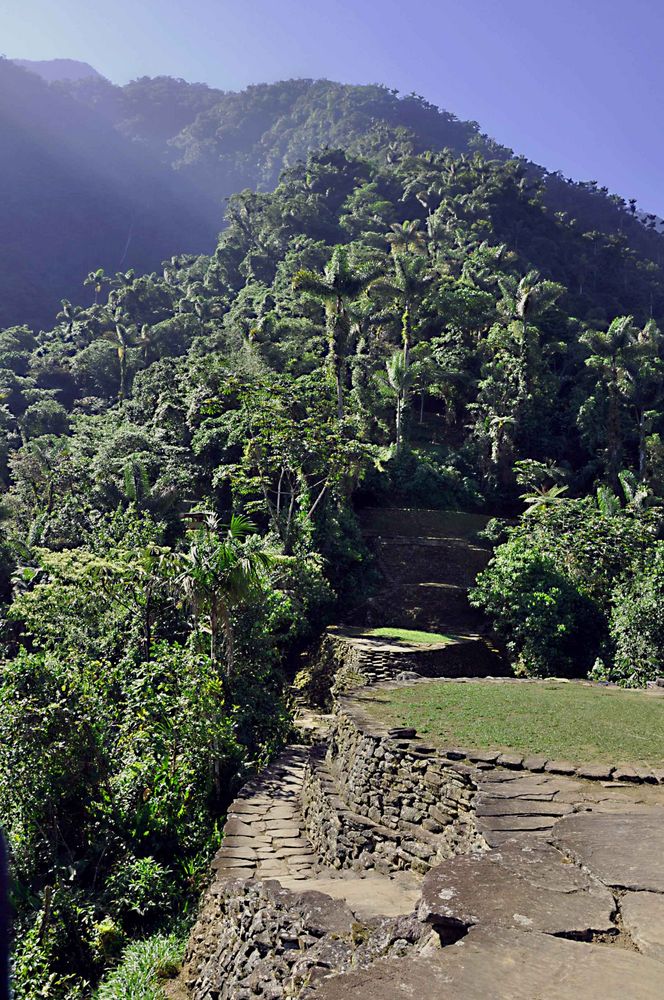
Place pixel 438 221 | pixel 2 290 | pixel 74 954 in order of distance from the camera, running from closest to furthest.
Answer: pixel 74 954
pixel 438 221
pixel 2 290

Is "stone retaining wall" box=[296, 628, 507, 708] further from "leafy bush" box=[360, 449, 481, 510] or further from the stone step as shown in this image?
"leafy bush" box=[360, 449, 481, 510]

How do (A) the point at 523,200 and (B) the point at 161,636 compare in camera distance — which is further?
(A) the point at 523,200

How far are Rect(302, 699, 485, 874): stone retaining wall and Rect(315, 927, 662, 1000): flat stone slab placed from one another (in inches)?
99.2

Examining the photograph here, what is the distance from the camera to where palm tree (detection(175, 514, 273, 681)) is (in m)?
11.2

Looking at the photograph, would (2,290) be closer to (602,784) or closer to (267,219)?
(267,219)

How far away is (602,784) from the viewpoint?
272 inches

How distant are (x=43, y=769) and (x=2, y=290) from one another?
77232 mm

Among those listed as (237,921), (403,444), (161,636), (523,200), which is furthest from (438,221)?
(237,921)

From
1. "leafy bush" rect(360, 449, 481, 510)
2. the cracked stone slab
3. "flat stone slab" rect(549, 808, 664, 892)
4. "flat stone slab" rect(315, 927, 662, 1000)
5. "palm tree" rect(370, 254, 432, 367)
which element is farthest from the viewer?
"palm tree" rect(370, 254, 432, 367)

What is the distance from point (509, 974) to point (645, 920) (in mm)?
1092

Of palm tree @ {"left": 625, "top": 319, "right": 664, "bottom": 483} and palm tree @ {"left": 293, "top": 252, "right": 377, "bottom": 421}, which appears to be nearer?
palm tree @ {"left": 293, "top": 252, "right": 377, "bottom": 421}

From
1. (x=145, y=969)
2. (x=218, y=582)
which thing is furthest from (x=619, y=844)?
(x=218, y=582)

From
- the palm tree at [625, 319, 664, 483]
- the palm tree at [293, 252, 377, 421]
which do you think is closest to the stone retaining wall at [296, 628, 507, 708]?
the palm tree at [293, 252, 377, 421]

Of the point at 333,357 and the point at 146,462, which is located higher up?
the point at 333,357
